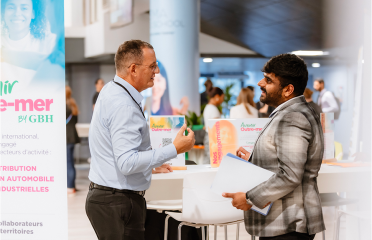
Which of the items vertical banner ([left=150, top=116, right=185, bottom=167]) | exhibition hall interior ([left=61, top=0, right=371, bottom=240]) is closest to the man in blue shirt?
vertical banner ([left=150, top=116, right=185, bottom=167])

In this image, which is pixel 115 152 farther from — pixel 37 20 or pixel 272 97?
pixel 37 20

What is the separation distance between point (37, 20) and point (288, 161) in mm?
1593

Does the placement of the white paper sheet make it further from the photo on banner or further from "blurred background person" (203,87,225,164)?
"blurred background person" (203,87,225,164)

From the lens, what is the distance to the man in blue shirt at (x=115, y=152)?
64.6 inches

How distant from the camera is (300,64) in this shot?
1523 millimetres

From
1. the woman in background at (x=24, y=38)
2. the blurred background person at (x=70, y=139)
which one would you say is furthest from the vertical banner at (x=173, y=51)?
the woman in background at (x=24, y=38)

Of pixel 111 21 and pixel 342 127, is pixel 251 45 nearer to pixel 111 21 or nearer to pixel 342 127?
pixel 342 127

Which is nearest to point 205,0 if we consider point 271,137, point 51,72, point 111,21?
point 111,21

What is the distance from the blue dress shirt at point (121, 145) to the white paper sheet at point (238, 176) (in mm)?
241

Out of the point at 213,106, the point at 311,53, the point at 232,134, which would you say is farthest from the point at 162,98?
the point at 311,53

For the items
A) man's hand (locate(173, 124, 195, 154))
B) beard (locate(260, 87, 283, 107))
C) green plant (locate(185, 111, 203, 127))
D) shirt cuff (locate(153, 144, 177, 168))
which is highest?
beard (locate(260, 87, 283, 107))

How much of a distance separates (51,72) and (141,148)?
2.68 ft

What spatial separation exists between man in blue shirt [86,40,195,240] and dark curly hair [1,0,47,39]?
0.66 meters

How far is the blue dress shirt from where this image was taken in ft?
5.24
